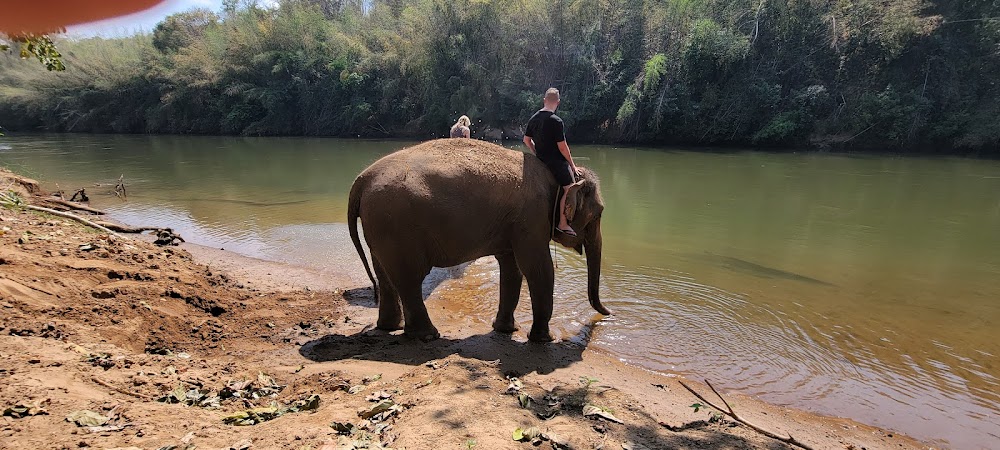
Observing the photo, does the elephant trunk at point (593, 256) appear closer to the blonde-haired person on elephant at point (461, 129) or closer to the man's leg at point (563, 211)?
the man's leg at point (563, 211)

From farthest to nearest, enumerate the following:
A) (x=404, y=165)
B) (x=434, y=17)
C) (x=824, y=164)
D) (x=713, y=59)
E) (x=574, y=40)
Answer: (x=434, y=17) < (x=574, y=40) < (x=713, y=59) < (x=824, y=164) < (x=404, y=165)

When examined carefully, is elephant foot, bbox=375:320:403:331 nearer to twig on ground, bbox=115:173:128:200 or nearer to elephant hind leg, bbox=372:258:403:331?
elephant hind leg, bbox=372:258:403:331

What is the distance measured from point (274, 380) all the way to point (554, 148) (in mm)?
2978

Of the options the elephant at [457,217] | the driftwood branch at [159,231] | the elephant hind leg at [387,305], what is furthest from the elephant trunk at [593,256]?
the driftwood branch at [159,231]

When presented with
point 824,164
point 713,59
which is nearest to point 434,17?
point 713,59

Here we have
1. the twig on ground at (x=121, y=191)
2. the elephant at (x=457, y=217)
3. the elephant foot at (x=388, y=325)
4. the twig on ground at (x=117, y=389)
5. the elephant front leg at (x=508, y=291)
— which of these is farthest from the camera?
the twig on ground at (x=121, y=191)

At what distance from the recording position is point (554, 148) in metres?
4.89

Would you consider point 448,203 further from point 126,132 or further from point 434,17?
point 126,132

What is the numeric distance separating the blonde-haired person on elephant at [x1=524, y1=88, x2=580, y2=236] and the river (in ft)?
4.39

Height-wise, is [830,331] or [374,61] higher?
[374,61]

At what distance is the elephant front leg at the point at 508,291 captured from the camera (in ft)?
16.5

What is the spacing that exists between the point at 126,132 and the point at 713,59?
1849 inches

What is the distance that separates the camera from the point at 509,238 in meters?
4.70

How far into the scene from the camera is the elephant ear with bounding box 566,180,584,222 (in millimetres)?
4742
